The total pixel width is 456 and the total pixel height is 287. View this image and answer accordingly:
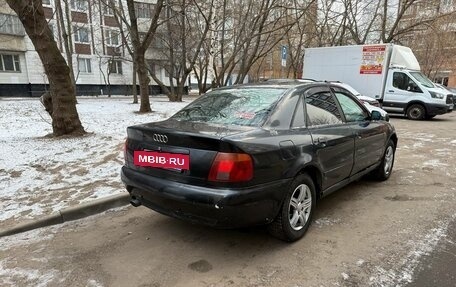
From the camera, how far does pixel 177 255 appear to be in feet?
10.1

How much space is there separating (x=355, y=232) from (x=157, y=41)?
93.9 ft

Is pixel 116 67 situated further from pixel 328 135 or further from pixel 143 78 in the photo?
pixel 328 135

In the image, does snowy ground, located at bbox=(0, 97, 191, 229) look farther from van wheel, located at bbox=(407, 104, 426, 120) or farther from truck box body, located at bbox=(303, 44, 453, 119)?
van wheel, located at bbox=(407, 104, 426, 120)

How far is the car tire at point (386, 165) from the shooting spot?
5113mm

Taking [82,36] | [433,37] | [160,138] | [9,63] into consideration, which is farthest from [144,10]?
[160,138]

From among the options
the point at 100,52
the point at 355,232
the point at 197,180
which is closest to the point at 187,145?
the point at 197,180

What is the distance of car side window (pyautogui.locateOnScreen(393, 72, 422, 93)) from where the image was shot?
13.8m

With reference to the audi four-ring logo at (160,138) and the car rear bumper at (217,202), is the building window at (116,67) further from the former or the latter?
the car rear bumper at (217,202)

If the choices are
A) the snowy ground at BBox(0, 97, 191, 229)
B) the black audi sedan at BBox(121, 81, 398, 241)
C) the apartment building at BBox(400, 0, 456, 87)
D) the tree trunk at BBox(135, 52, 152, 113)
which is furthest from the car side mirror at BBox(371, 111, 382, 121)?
the apartment building at BBox(400, 0, 456, 87)

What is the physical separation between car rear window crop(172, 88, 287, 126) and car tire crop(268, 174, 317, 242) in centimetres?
71

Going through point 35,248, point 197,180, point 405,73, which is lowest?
point 35,248

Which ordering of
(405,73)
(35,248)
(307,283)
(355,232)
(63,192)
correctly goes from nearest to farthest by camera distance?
1. (307,283)
2. (35,248)
3. (355,232)
4. (63,192)
5. (405,73)

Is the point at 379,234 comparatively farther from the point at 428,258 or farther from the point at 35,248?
the point at 35,248

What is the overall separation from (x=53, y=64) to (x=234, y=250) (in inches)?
239
